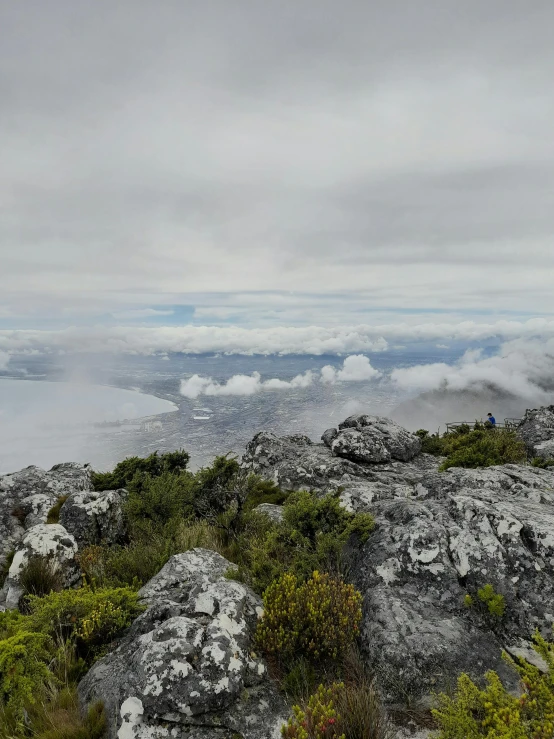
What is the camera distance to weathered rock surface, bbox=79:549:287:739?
496 centimetres

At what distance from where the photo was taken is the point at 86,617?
662cm

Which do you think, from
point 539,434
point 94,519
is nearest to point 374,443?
point 539,434

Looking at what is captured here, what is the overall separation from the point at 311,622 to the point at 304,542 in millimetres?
2465

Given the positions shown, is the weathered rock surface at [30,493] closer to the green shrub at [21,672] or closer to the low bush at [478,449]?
the green shrub at [21,672]

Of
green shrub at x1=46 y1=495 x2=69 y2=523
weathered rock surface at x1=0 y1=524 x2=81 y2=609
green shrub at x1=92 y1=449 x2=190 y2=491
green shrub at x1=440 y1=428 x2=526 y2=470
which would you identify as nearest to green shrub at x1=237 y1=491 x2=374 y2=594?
weathered rock surface at x1=0 y1=524 x2=81 y2=609

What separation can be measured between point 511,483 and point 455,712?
9292mm

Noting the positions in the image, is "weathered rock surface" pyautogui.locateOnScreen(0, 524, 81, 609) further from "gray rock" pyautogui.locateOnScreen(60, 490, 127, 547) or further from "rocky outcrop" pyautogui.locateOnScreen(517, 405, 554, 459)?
"rocky outcrop" pyautogui.locateOnScreen(517, 405, 554, 459)

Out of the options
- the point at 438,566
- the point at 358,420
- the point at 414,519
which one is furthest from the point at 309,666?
the point at 358,420

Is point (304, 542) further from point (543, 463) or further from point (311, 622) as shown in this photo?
point (543, 463)

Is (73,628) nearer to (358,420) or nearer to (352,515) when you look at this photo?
(352,515)

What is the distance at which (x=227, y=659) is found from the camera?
17.9ft

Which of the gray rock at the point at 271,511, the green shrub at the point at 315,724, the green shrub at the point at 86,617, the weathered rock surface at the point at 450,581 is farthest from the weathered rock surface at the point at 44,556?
the green shrub at the point at 315,724

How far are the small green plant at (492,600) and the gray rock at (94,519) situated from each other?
10455 millimetres

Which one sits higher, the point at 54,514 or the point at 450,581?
the point at 450,581
